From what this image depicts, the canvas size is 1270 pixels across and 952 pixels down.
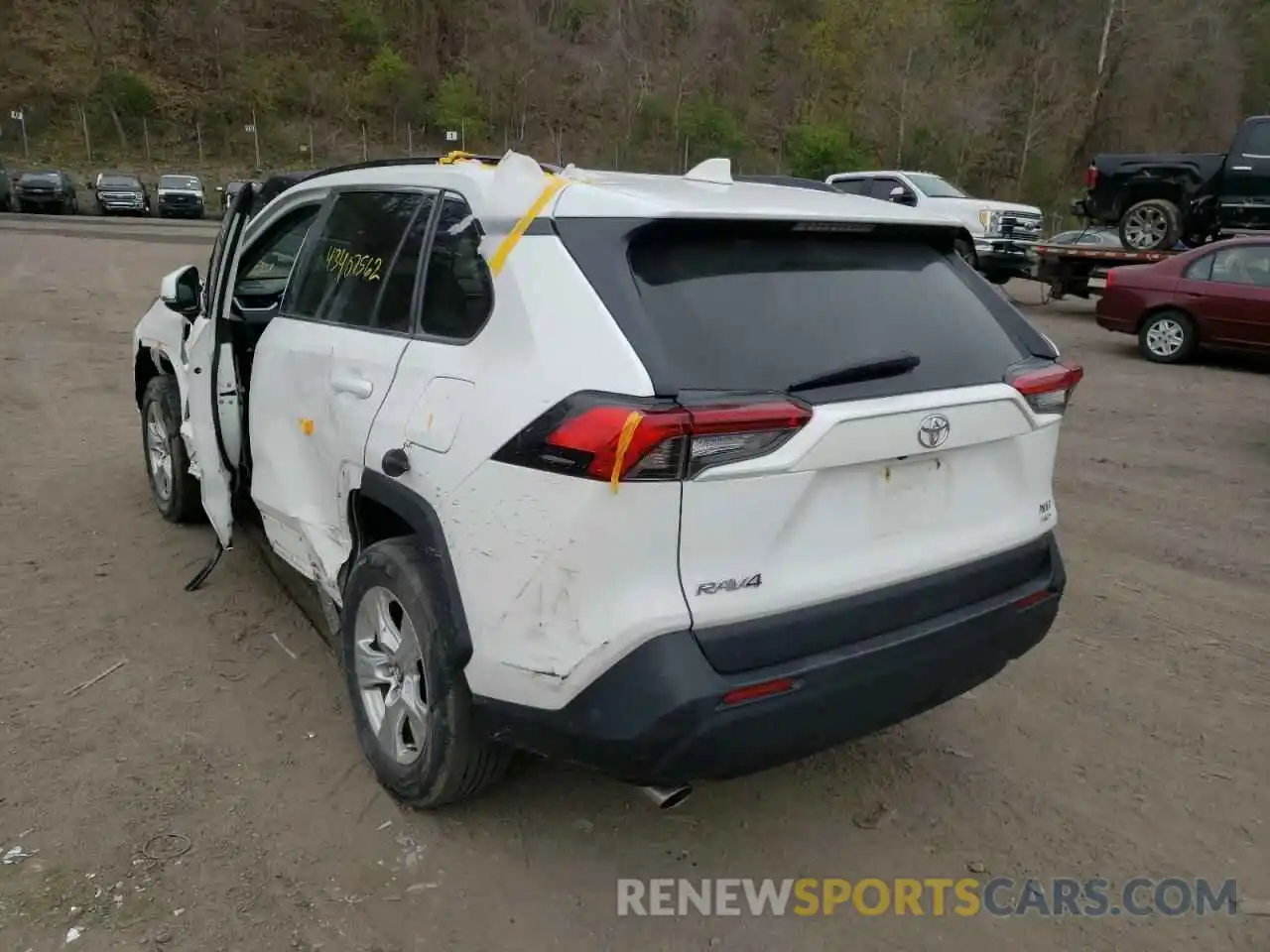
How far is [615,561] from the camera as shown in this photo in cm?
216

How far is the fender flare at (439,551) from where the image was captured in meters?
2.50

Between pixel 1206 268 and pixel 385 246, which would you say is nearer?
pixel 385 246

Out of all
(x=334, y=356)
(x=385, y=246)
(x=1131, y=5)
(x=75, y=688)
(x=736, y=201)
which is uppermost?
(x=1131, y=5)

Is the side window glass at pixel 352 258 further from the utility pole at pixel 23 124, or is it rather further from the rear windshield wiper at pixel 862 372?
the utility pole at pixel 23 124

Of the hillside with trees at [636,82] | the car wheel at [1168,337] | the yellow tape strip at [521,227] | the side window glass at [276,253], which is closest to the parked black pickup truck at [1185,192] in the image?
the car wheel at [1168,337]

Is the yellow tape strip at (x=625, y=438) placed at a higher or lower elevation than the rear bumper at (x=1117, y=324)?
higher

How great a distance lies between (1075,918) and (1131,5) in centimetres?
6009

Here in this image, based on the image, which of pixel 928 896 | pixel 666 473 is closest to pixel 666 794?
pixel 928 896

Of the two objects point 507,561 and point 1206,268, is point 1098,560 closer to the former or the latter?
point 507,561

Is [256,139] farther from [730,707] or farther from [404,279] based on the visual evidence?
[730,707]

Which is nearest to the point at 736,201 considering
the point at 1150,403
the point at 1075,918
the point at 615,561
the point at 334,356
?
the point at 615,561

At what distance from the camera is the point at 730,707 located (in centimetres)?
219

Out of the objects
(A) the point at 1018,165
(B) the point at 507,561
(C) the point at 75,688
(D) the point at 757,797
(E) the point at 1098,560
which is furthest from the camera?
(A) the point at 1018,165

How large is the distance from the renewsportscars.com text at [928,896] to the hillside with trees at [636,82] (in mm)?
51152
